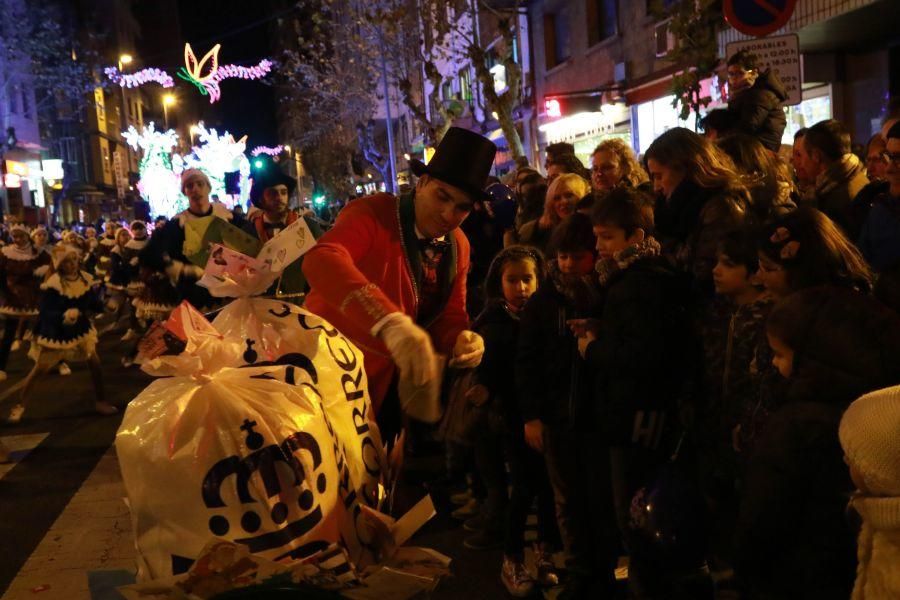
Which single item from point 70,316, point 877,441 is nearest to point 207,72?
point 70,316

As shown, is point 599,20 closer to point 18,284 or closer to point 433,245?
point 18,284

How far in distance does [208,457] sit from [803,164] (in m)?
4.63

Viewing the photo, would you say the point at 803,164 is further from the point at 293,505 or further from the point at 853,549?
the point at 293,505

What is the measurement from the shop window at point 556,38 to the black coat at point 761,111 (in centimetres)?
1506

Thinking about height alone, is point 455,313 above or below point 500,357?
above

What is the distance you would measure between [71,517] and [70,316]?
3.75 metres

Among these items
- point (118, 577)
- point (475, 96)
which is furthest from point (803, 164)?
point (475, 96)

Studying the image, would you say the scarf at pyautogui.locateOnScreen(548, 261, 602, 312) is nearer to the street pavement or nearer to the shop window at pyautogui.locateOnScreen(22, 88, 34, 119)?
the street pavement

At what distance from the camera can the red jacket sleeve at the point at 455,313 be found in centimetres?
346

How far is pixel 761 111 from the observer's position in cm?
588

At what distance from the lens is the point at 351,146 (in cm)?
5053

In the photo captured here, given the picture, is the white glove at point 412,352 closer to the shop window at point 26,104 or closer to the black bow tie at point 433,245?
the black bow tie at point 433,245

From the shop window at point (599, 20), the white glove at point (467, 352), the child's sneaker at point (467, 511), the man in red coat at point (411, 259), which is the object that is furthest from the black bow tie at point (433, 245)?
the shop window at point (599, 20)

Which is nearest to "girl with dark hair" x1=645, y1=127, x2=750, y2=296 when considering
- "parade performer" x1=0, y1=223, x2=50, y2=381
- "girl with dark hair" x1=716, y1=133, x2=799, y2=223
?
"girl with dark hair" x1=716, y1=133, x2=799, y2=223
